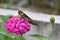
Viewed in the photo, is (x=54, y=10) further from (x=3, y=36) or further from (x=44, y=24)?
(x=3, y=36)

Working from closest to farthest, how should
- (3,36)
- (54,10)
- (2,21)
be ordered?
(3,36)
(2,21)
(54,10)

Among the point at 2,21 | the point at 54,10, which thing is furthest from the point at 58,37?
the point at 54,10

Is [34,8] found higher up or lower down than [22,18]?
lower down

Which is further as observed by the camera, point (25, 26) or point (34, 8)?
point (34, 8)

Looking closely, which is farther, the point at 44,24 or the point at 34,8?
the point at 34,8

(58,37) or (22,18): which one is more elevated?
(22,18)

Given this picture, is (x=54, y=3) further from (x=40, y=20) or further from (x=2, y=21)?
(x=2, y=21)

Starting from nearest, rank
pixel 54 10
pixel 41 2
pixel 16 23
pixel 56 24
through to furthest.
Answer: pixel 16 23 → pixel 56 24 → pixel 54 10 → pixel 41 2

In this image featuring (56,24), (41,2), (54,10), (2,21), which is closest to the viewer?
(2,21)

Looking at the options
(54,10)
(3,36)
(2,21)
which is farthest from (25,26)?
(54,10)
